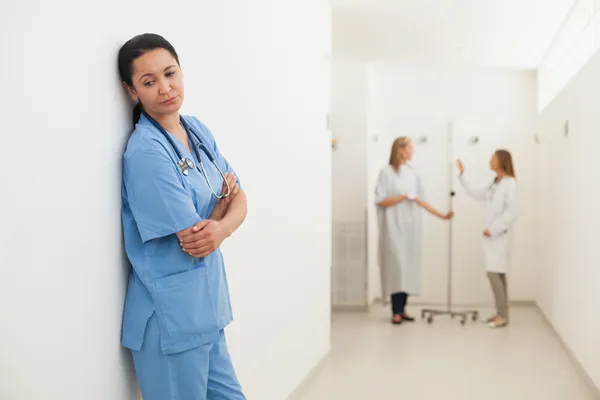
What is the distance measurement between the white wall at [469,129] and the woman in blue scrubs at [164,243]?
5.64 m

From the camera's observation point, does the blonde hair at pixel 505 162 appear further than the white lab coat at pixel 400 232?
No

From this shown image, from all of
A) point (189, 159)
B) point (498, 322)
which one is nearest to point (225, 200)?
point (189, 159)

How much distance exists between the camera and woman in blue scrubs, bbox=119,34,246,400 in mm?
1808

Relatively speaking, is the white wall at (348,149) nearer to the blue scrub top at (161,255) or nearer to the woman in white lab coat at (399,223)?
the woman in white lab coat at (399,223)

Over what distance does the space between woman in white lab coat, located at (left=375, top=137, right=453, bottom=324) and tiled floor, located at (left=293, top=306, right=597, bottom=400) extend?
36 centimetres

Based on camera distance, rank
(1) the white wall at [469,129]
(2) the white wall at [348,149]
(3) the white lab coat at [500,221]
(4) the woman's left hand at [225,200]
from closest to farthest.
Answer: (4) the woman's left hand at [225,200], (3) the white lab coat at [500,221], (2) the white wall at [348,149], (1) the white wall at [469,129]

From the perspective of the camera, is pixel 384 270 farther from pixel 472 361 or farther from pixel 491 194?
pixel 472 361

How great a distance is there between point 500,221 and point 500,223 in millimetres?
17

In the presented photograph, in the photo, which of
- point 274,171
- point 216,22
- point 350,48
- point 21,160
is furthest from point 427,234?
point 21,160

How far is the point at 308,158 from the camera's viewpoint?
4.31m

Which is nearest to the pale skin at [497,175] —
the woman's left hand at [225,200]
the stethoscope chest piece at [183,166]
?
the woman's left hand at [225,200]

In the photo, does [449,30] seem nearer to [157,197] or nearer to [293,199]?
[293,199]

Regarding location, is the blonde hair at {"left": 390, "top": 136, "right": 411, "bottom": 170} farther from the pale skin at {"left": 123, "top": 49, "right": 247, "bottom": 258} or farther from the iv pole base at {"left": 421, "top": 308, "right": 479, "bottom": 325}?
the pale skin at {"left": 123, "top": 49, "right": 247, "bottom": 258}

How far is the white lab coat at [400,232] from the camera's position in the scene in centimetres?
635
